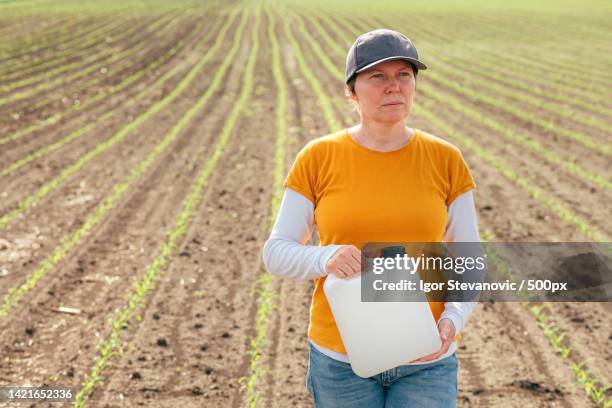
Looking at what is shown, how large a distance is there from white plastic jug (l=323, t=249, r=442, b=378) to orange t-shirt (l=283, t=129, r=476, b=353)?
0.42 feet

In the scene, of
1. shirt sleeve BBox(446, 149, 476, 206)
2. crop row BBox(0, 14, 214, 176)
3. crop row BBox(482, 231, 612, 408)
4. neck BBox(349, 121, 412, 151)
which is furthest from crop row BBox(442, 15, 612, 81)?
neck BBox(349, 121, 412, 151)

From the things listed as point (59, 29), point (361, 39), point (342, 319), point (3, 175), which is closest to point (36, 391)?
point (342, 319)

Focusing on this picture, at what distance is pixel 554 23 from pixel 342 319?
33868 mm

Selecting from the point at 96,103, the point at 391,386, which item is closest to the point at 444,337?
the point at 391,386

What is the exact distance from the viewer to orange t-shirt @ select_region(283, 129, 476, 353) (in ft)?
6.61

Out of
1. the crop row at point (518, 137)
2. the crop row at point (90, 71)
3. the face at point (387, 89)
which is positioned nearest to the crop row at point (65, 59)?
the crop row at point (90, 71)

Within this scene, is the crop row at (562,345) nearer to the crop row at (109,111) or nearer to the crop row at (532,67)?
the crop row at (109,111)

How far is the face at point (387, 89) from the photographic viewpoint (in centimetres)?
202

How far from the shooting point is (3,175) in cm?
926

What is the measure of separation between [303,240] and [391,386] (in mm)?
526

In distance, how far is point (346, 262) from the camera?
1.88 metres

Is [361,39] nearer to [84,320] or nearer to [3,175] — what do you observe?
[84,320]

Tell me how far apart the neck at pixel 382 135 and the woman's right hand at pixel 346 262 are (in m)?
0.36

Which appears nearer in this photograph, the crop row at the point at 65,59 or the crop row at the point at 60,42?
the crop row at the point at 65,59
